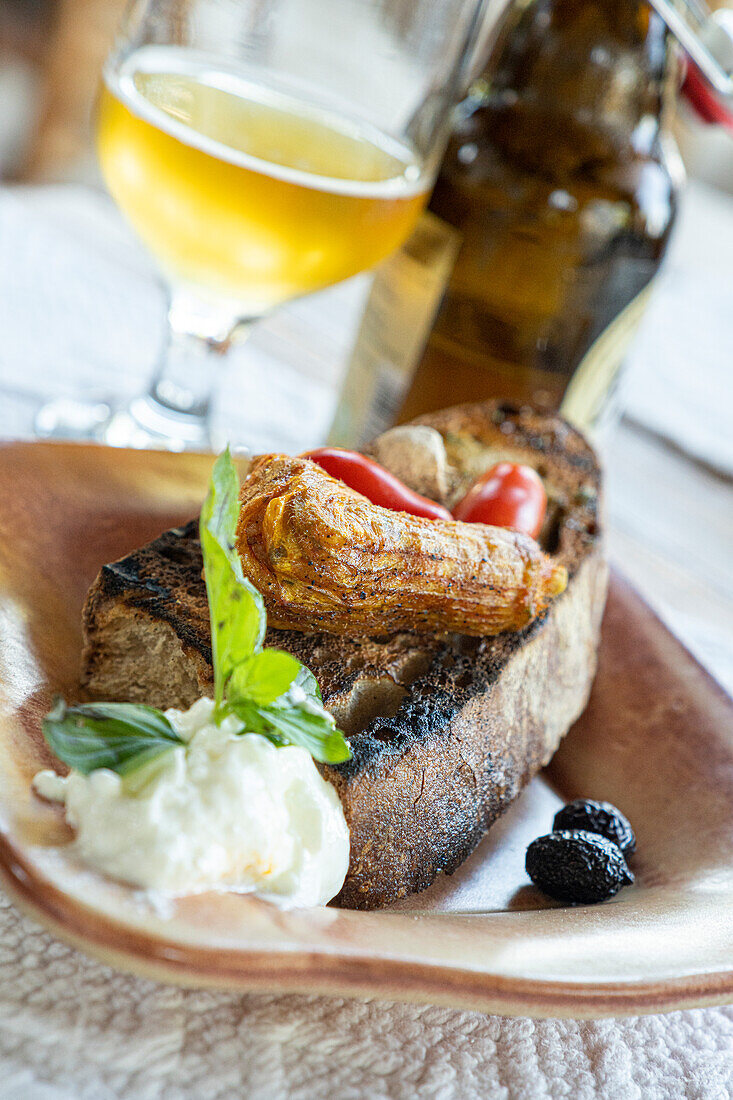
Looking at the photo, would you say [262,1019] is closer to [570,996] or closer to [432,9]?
[570,996]

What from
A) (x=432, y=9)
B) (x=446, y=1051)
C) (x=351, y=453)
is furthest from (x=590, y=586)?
(x=432, y=9)

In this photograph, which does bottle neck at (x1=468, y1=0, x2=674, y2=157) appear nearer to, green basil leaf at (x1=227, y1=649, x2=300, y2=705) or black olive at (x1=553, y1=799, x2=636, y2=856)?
black olive at (x1=553, y1=799, x2=636, y2=856)

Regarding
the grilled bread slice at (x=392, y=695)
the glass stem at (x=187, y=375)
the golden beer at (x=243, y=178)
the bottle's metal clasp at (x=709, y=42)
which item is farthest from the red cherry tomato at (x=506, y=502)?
the bottle's metal clasp at (x=709, y=42)

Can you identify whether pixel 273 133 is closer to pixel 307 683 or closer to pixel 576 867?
pixel 307 683

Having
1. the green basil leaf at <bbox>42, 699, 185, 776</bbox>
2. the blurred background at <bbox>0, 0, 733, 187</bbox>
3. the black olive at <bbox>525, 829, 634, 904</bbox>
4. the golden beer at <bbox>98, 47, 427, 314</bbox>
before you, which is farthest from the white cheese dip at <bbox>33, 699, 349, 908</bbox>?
the blurred background at <bbox>0, 0, 733, 187</bbox>

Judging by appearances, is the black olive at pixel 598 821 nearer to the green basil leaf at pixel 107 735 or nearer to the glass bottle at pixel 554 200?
the green basil leaf at pixel 107 735

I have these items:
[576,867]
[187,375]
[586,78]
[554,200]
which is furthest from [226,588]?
[586,78]
